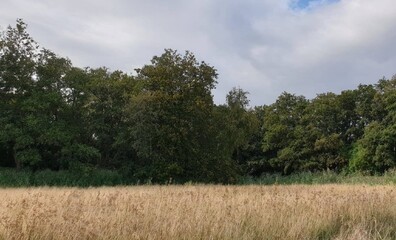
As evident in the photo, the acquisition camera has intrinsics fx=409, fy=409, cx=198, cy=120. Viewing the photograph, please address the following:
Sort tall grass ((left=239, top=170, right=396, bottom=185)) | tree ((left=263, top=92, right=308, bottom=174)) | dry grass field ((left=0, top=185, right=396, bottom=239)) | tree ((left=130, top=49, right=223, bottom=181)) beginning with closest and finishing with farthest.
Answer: dry grass field ((left=0, top=185, right=396, bottom=239)), tall grass ((left=239, top=170, right=396, bottom=185)), tree ((left=130, top=49, right=223, bottom=181)), tree ((left=263, top=92, right=308, bottom=174))

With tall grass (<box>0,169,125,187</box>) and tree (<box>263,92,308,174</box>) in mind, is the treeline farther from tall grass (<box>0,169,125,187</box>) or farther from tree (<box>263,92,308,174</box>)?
tree (<box>263,92,308,174</box>)

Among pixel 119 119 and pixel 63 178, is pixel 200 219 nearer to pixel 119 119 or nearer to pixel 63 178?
pixel 63 178

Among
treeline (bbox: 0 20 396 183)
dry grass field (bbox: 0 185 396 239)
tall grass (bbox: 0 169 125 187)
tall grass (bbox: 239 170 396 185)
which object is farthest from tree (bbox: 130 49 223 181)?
dry grass field (bbox: 0 185 396 239)

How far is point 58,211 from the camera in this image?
6.22 meters

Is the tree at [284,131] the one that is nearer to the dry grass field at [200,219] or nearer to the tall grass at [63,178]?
the tall grass at [63,178]

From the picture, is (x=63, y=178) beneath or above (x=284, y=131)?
beneath

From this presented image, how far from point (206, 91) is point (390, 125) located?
1204 inches

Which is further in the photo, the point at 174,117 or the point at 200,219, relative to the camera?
the point at 174,117

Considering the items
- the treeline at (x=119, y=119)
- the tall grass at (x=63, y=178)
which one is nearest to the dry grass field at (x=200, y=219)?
the treeline at (x=119, y=119)

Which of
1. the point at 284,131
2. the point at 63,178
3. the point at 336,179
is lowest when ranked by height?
the point at 63,178

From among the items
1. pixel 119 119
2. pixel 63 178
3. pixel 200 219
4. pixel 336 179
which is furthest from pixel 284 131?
pixel 200 219

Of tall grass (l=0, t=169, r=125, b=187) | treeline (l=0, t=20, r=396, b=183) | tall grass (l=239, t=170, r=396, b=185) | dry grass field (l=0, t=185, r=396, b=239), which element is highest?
treeline (l=0, t=20, r=396, b=183)

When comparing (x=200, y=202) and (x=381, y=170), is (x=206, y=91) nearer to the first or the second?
(x=200, y=202)

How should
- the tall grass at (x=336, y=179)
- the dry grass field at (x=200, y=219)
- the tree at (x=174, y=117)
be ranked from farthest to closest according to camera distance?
1. the tree at (x=174, y=117)
2. the tall grass at (x=336, y=179)
3. the dry grass field at (x=200, y=219)
